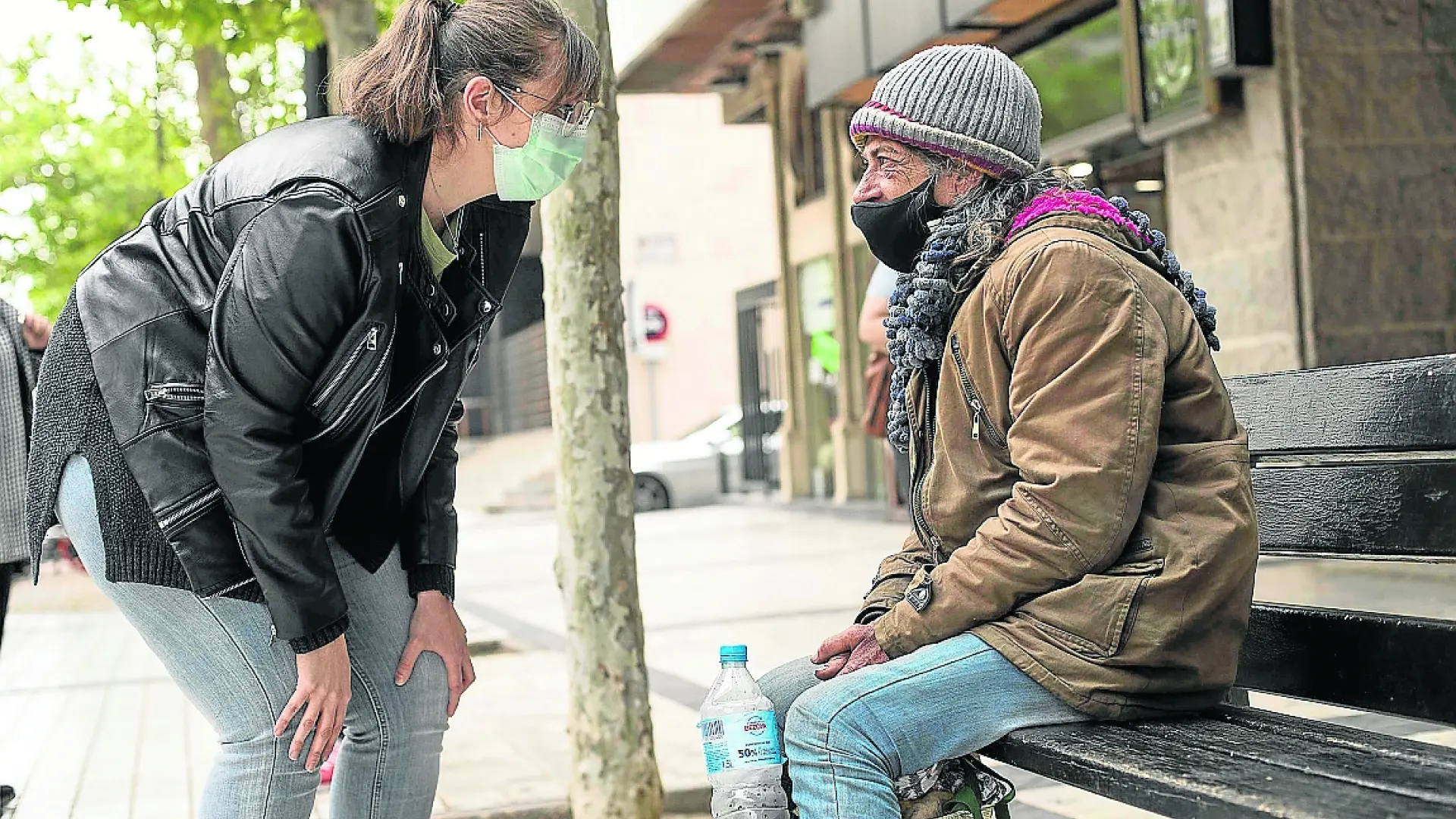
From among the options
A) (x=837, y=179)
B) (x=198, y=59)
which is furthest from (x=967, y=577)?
(x=837, y=179)

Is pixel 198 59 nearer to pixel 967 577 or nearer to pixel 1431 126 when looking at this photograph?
pixel 1431 126

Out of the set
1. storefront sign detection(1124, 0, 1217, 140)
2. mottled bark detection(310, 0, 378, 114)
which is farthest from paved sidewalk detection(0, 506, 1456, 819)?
mottled bark detection(310, 0, 378, 114)

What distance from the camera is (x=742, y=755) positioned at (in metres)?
2.81

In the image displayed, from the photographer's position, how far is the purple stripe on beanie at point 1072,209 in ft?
8.61

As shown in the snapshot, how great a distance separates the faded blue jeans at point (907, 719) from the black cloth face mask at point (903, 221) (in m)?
0.78

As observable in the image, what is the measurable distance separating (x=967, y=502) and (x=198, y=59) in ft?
36.8

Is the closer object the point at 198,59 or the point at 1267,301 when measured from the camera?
the point at 1267,301

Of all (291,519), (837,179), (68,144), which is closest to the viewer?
(291,519)

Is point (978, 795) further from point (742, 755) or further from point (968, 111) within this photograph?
point (968, 111)

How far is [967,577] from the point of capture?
2.53 meters

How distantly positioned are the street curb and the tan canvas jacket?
2.18 m

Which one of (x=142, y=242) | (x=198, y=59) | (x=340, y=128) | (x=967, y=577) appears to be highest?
(x=198, y=59)

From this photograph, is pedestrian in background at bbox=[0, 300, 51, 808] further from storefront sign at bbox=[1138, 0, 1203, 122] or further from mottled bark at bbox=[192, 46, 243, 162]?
mottled bark at bbox=[192, 46, 243, 162]

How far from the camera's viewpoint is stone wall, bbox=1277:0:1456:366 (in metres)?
7.85
